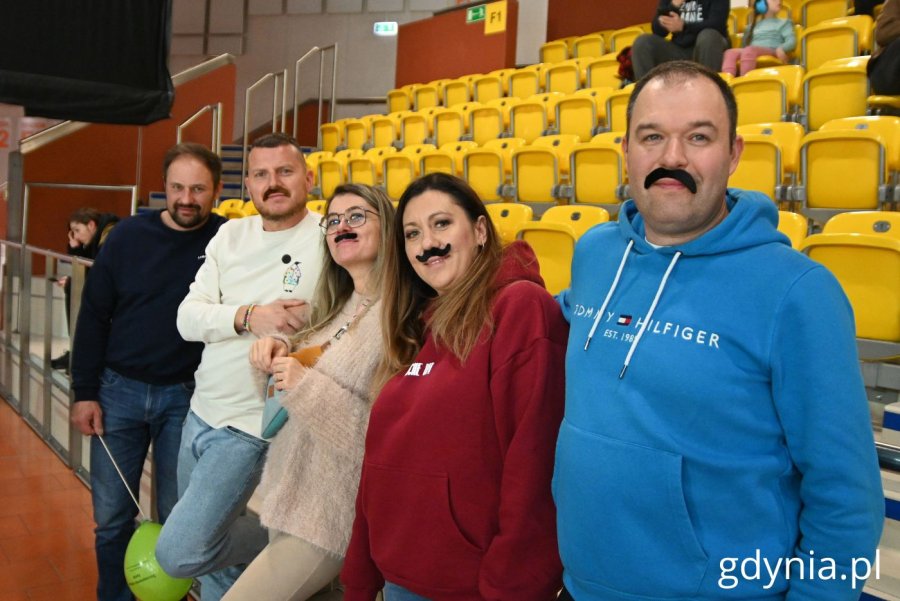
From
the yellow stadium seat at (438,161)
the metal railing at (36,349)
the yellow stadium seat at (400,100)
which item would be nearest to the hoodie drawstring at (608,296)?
the metal railing at (36,349)

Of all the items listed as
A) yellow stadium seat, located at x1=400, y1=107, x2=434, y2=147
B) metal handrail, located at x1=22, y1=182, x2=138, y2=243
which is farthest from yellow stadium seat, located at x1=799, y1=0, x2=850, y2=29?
metal handrail, located at x1=22, y1=182, x2=138, y2=243

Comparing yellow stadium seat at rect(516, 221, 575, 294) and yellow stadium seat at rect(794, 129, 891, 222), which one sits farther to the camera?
yellow stadium seat at rect(516, 221, 575, 294)

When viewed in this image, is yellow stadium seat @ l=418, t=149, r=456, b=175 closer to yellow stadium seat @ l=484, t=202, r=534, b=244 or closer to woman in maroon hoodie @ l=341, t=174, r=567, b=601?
yellow stadium seat @ l=484, t=202, r=534, b=244

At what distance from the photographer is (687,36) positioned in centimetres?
562

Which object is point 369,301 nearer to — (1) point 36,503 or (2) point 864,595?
(2) point 864,595

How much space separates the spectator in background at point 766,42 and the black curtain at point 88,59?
407 cm

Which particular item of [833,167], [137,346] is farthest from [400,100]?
[137,346]

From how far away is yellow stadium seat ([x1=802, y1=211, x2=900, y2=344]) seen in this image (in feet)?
7.96

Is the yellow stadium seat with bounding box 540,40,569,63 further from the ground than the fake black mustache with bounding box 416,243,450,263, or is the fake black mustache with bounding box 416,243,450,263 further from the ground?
the yellow stadium seat with bounding box 540,40,569,63

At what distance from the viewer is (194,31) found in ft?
41.3

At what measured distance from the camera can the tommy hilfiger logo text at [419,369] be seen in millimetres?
1342

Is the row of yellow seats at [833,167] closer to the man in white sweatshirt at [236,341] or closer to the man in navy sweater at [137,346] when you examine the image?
the man in white sweatshirt at [236,341]

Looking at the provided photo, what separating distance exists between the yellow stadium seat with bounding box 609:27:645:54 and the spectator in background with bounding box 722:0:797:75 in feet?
8.41

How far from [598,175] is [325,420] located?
3.38 metres
